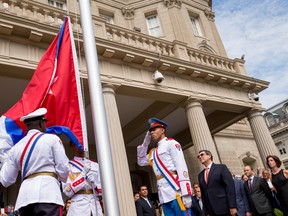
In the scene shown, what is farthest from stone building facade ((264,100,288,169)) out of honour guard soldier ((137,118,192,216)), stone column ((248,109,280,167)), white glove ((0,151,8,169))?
white glove ((0,151,8,169))

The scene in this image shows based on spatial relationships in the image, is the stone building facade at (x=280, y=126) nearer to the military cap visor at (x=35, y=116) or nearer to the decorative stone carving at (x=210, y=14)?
the decorative stone carving at (x=210, y=14)

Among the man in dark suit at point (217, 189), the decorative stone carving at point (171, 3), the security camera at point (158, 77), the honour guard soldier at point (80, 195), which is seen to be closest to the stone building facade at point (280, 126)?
the decorative stone carving at point (171, 3)

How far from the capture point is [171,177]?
15.1ft

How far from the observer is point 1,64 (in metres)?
7.70

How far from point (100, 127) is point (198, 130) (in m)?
8.52

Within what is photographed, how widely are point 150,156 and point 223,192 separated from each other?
4.86 ft

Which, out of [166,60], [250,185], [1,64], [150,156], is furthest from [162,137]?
[166,60]

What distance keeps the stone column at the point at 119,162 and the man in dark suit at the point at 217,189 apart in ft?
9.59

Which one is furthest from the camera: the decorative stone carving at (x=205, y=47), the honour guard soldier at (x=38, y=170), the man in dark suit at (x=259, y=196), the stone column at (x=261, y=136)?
the decorative stone carving at (x=205, y=47)

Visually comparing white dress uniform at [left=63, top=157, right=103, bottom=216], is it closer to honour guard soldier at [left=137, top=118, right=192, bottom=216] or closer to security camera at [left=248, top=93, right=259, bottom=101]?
honour guard soldier at [left=137, top=118, right=192, bottom=216]

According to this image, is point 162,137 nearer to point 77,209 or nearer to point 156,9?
point 77,209

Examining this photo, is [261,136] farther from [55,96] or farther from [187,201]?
[55,96]

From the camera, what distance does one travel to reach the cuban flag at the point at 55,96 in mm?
4125

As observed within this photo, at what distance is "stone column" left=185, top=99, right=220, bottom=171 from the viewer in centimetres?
1073
